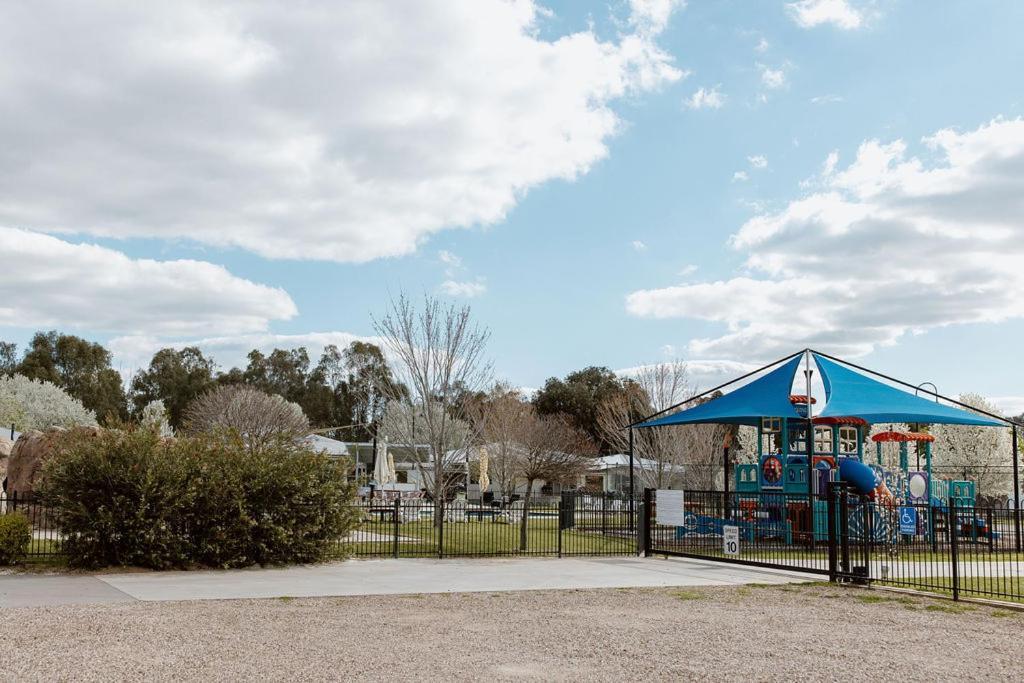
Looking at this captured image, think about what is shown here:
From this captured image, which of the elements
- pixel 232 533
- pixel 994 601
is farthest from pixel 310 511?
pixel 994 601

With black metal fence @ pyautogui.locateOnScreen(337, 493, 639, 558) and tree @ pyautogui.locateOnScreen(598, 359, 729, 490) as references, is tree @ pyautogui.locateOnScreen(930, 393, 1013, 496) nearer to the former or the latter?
tree @ pyautogui.locateOnScreen(598, 359, 729, 490)

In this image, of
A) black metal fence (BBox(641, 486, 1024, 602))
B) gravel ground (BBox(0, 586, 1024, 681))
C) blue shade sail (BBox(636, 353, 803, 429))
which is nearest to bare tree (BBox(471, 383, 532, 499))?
blue shade sail (BBox(636, 353, 803, 429))

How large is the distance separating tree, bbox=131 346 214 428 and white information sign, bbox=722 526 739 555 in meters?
69.8

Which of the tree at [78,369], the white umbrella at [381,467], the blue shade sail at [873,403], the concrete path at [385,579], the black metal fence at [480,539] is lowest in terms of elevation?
the concrete path at [385,579]

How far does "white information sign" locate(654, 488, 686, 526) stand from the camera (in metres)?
17.8

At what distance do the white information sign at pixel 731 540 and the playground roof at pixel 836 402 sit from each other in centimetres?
313

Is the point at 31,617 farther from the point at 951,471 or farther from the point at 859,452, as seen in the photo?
the point at 951,471

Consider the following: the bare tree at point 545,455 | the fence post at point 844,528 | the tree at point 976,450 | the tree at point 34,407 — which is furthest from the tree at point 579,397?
the fence post at point 844,528

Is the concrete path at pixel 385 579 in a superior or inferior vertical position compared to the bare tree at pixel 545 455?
inferior

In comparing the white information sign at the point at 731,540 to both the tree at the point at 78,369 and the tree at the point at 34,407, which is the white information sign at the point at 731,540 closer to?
the tree at the point at 34,407

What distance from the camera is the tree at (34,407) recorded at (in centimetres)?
5359

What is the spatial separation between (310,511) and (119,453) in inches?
122

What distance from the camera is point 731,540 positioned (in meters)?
16.9

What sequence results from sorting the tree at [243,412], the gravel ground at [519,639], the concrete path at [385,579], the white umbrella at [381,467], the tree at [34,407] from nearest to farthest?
the gravel ground at [519,639] < the concrete path at [385,579] < the white umbrella at [381,467] < the tree at [243,412] < the tree at [34,407]
